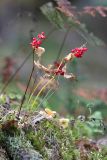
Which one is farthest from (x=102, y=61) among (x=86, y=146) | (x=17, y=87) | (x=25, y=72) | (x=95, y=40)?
(x=86, y=146)

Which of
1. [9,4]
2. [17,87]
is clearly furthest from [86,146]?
[9,4]

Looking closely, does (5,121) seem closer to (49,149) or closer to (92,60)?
(49,149)

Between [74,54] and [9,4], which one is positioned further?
[9,4]

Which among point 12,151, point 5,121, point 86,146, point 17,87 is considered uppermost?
point 17,87

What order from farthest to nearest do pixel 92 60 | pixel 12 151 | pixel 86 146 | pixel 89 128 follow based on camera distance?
pixel 92 60 → pixel 89 128 → pixel 86 146 → pixel 12 151

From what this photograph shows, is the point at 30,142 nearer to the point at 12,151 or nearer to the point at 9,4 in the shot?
the point at 12,151

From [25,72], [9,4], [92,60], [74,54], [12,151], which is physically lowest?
[12,151]

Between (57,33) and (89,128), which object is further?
(57,33)

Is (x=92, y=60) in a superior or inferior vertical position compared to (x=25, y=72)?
superior

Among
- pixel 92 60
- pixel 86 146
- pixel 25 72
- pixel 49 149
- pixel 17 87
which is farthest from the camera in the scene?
pixel 92 60
